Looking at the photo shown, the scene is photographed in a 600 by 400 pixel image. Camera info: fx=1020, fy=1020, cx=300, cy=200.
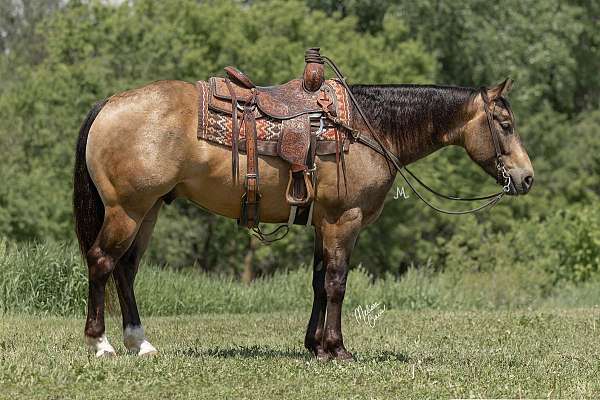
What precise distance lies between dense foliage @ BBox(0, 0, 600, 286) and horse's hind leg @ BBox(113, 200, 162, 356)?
618 inches

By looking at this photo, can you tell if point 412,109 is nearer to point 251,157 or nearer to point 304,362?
point 251,157

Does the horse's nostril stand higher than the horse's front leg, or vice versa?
the horse's nostril

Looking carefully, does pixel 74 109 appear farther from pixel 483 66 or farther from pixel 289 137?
pixel 289 137

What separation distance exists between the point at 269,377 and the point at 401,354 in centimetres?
223

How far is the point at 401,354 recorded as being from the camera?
384 inches

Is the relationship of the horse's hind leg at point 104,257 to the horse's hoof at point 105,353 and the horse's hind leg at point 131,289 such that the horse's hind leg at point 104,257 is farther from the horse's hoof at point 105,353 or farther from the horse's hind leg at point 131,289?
the horse's hind leg at point 131,289

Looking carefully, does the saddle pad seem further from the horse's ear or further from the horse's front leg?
the horse's ear

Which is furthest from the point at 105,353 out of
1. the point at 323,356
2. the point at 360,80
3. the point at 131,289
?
the point at 360,80

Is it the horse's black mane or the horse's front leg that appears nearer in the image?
the horse's front leg

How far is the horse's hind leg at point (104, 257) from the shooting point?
8.52 metres

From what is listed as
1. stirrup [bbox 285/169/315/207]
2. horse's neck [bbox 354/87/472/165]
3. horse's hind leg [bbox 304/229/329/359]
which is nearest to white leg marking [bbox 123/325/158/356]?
horse's hind leg [bbox 304/229/329/359]

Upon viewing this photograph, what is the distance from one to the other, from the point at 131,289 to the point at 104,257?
62 centimetres

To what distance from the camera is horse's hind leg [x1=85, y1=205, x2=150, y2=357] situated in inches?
335

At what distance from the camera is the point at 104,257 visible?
8.59 m
